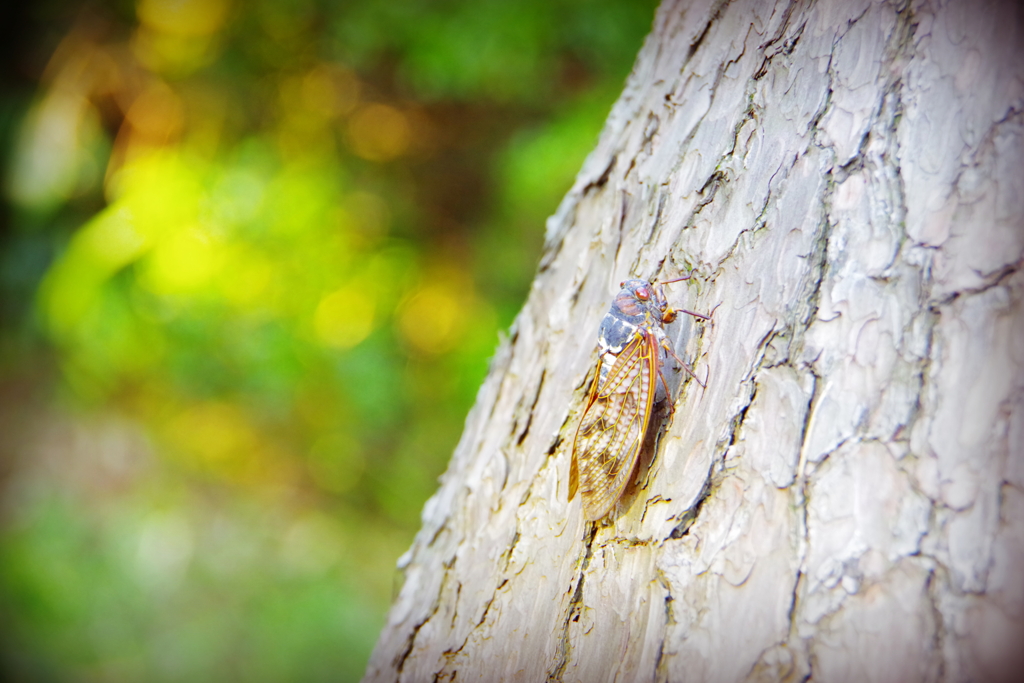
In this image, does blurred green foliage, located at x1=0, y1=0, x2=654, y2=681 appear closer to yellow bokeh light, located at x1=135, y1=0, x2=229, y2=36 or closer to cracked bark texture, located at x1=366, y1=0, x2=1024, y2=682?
yellow bokeh light, located at x1=135, y1=0, x2=229, y2=36

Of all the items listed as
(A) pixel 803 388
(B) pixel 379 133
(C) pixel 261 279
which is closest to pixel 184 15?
(B) pixel 379 133

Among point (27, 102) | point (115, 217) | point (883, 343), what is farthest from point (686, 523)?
point (27, 102)

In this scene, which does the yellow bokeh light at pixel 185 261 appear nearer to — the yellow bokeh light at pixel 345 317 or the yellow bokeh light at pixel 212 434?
the yellow bokeh light at pixel 345 317

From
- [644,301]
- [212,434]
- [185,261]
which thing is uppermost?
[185,261]

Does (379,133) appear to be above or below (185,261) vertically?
above

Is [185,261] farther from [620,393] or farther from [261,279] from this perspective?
[620,393]

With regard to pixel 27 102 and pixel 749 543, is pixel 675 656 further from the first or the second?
pixel 27 102

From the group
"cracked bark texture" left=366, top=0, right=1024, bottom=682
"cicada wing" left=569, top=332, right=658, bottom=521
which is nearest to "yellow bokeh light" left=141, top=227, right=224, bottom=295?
"cracked bark texture" left=366, top=0, right=1024, bottom=682

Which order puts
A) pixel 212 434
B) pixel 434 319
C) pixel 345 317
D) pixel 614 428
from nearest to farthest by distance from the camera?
pixel 614 428 → pixel 345 317 → pixel 434 319 → pixel 212 434

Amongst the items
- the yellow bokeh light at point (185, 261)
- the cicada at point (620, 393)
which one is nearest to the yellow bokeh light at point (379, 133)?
the yellow bokeh light at point (185, 261)
